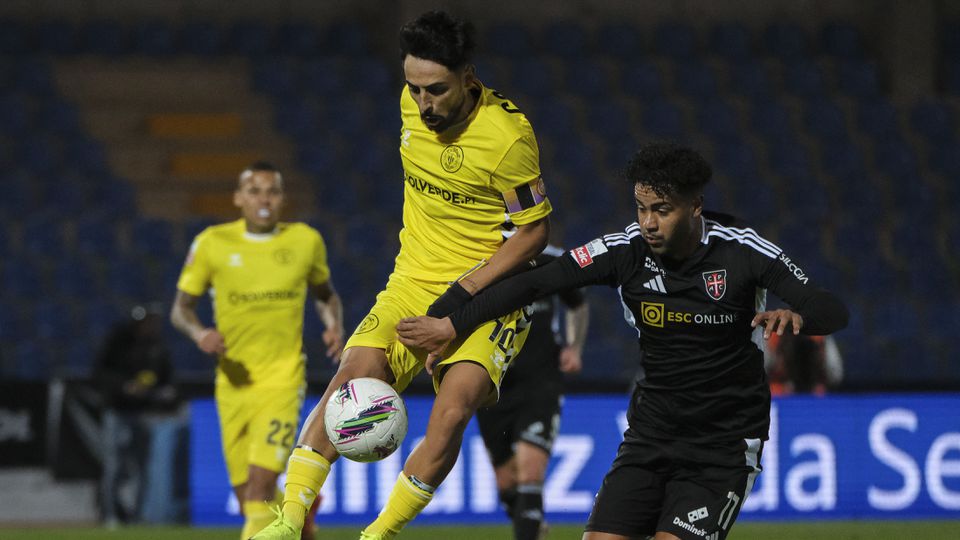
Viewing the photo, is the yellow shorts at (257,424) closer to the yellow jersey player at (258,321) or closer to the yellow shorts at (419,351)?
the yellow jersey player at (258,321)

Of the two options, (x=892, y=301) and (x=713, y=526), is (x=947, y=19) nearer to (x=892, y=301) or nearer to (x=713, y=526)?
(x=892, y=301)

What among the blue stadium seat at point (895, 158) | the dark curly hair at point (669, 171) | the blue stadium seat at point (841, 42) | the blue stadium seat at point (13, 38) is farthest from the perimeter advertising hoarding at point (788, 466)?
the blue stadium seat at point (841, 42)

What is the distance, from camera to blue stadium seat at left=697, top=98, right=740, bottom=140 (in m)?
17.4

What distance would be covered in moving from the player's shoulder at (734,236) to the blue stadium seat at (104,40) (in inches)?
573

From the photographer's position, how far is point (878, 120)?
17.9 meters

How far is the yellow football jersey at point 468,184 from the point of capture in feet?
18.5

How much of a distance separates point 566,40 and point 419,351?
45.8 feet

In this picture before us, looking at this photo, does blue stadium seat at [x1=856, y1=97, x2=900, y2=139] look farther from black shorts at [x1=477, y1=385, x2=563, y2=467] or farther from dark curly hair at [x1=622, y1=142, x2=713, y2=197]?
dark curly hair at [x1=622, y1=142, x2=713, y2=197]

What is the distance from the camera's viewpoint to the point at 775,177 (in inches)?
669

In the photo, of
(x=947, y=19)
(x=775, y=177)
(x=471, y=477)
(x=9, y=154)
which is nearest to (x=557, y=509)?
(x=471, y=477)

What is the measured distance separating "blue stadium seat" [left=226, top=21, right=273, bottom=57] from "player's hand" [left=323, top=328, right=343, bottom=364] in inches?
457

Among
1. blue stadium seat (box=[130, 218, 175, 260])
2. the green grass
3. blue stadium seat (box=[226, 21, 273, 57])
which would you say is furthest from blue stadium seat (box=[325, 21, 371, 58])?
the green grass

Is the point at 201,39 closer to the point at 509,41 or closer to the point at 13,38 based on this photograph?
the point at 13,38

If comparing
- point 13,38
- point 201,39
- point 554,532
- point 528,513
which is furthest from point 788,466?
point 13,38
